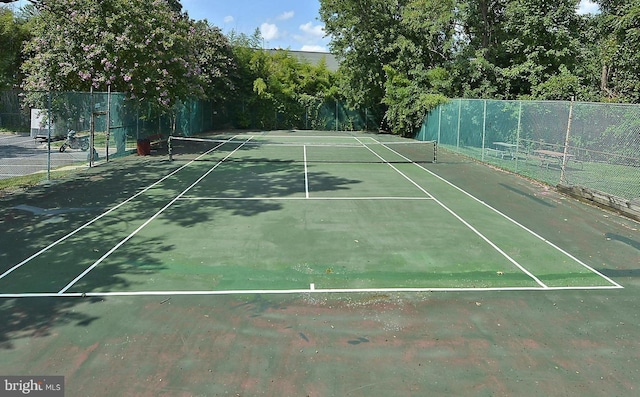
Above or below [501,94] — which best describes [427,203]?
below

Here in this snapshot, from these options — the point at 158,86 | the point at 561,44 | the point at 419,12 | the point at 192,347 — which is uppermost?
the point at 419,12

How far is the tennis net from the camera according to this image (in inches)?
780

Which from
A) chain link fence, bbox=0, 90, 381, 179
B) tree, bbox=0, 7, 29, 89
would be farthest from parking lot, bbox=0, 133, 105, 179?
tree, bbox=0, 7, 29, 89

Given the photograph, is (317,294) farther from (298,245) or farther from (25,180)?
(25,180)

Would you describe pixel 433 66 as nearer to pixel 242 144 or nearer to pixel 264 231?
pixel 242 144

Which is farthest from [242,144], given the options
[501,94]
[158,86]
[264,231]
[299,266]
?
[299,266]

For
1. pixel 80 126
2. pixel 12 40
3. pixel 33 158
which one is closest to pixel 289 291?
pixel 80 126

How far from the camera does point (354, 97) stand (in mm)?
35000

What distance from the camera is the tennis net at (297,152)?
65.0ft

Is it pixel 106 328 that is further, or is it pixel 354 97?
pixel 354 97

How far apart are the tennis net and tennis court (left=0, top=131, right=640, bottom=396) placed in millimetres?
7357

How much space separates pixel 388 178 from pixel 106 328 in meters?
11.5

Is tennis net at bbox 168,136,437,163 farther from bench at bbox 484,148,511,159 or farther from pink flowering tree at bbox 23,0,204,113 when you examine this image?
pink flowering tree at bbox 23,0,204,113

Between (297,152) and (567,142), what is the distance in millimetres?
11973
